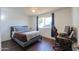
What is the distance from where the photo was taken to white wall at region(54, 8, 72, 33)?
4.89 ft

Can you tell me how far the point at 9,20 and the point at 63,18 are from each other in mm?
941

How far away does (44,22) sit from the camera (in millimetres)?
1642

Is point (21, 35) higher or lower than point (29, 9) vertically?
lower

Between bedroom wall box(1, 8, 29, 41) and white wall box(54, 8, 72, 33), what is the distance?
0.56 metres

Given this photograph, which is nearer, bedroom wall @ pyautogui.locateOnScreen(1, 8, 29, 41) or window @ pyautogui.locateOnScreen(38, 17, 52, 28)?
bedroom wall @ pyautogui.locateOnScreen(1, 8, 29, 41)

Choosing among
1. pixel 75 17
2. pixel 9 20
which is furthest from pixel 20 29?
pixel 75 17

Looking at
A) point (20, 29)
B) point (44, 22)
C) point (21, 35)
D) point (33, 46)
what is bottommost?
point (33, 46)

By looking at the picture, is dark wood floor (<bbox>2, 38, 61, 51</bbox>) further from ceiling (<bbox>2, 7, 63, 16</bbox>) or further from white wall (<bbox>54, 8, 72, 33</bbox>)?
ceiling (<bbox>2, 7, 63, 16</bbox>)

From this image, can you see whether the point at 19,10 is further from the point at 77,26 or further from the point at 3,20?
the point at 77,26

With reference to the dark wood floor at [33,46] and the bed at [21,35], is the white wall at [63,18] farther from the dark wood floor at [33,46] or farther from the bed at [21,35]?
the bed at [21,35]

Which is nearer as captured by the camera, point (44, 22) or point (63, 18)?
point (63, 18)

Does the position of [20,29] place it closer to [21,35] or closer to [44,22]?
[21,35]

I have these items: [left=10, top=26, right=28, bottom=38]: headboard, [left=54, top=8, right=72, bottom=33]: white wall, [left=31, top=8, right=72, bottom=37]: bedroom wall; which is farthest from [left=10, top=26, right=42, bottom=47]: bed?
[left=54, top=8, right=72, bottom=33]: white wall
